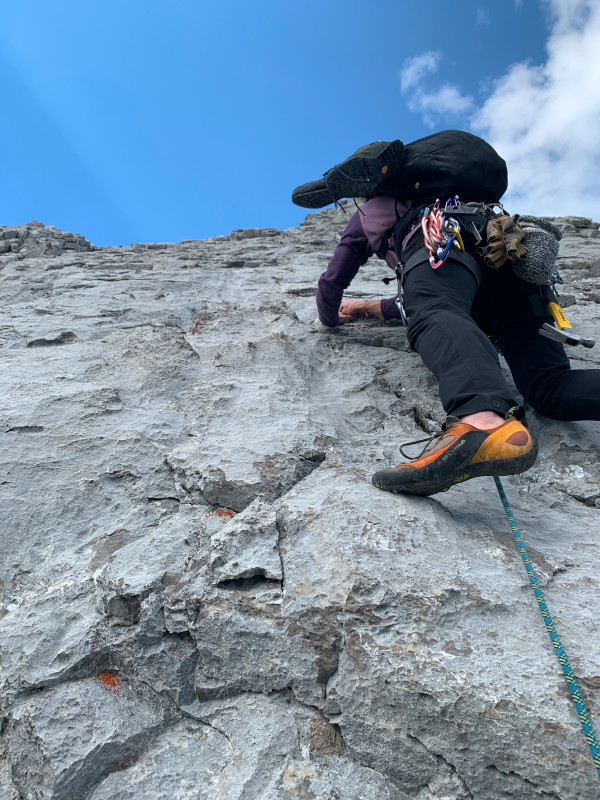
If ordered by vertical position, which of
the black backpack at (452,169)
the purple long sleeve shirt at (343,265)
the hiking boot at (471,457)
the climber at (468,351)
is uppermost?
the black backpack at (452,169)

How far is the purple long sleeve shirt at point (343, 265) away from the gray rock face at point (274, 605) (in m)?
1.06

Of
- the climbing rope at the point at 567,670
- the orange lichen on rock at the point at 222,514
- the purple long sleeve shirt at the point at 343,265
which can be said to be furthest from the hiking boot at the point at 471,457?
the purple long sleeve shirt at the point at 343,265

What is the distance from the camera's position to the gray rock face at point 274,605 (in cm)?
140

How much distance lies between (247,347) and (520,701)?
2771 mm

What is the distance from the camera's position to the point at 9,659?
1.65 metres

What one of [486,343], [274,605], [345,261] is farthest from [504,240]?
[274,605]

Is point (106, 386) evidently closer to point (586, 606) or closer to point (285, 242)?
point (586, 606)

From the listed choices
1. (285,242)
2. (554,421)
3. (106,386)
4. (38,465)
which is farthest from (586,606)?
(285,242)

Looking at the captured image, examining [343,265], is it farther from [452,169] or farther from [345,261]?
[452,169]

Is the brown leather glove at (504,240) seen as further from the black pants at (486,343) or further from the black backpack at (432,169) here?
the black backpack at (432,169)

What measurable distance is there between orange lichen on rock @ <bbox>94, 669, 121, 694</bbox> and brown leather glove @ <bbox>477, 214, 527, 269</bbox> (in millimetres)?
2421

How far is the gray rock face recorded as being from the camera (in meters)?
1.40

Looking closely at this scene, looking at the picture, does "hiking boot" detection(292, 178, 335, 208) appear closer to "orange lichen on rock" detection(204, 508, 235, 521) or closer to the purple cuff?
the purple cuff

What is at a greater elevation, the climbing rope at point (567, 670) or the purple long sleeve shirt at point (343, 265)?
the purple long sleeve shirt at point (343, 265)
